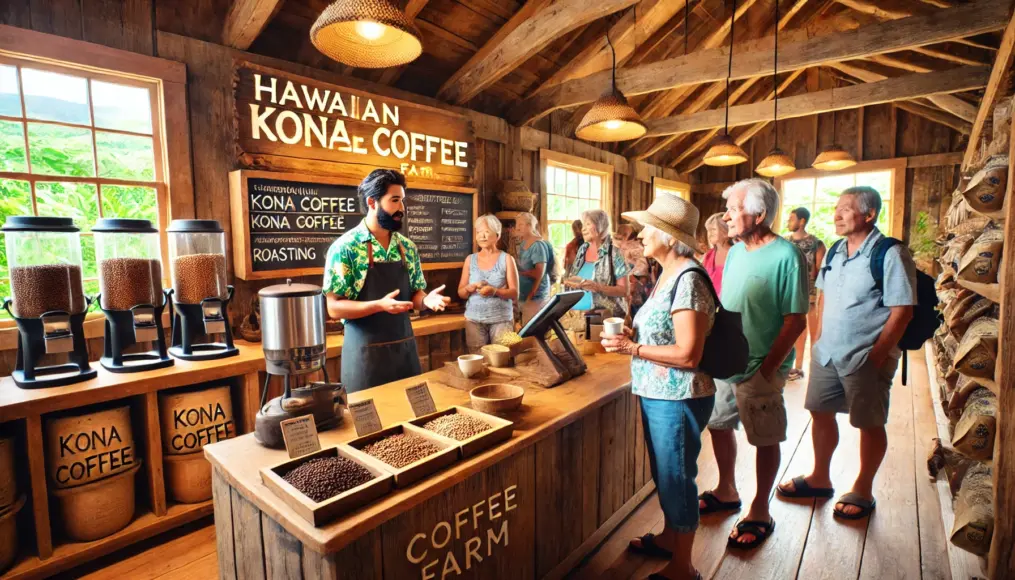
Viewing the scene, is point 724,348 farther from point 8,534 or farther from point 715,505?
point 8,534

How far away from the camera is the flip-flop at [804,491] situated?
279 cm

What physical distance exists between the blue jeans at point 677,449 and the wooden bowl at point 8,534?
2.59 meters

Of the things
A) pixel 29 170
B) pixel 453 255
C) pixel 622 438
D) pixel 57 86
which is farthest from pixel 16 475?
pixel 453 255

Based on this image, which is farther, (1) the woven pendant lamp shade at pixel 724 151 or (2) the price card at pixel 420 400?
(1) the woven pendant lamp shade at pixel 724 151

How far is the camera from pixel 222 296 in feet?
8.81

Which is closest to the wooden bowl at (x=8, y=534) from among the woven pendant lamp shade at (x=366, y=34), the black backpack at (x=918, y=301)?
the woven pendant lamp shade at (x=366, y=34)

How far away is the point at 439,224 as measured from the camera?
176 inches

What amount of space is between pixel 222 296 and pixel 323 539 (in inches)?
77.4

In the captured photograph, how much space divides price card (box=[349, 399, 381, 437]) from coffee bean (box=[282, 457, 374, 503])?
155mm

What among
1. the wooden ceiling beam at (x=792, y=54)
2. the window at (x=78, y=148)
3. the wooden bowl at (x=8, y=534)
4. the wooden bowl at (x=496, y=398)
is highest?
the wooden ceiling beam at (x=792, y=54)

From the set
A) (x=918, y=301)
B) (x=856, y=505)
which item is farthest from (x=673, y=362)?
(x=856, y=505)

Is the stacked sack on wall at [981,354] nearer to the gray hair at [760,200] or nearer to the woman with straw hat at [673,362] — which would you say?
the gray hair at [760,200]

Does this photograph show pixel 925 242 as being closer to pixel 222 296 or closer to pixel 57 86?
pixel 222 296

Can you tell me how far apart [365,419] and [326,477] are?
0.30 metres
